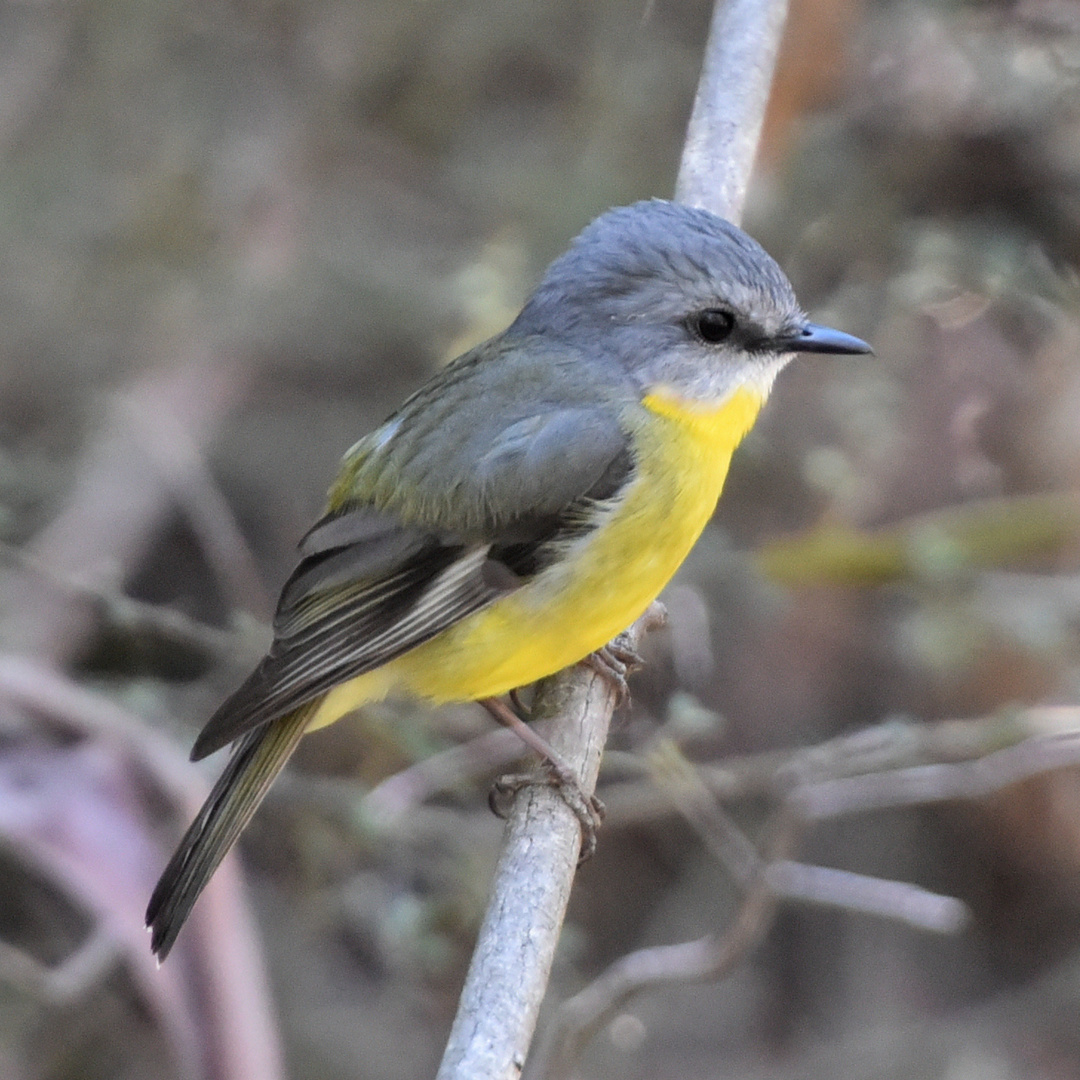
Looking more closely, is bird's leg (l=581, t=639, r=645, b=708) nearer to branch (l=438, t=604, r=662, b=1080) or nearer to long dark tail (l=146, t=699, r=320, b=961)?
branch (l=438, t=604, r=662, b=1080)

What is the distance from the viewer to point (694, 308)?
→ 304cm

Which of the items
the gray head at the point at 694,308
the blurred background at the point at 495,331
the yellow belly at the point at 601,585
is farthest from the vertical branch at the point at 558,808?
the blurred background at the point at 495,331

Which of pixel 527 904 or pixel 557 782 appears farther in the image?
pixel 557 782

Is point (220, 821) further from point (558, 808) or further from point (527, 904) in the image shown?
point (527, 904)

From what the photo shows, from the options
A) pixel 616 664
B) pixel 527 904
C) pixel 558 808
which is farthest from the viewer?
pixel 616 664

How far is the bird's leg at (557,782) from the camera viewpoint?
282 cm

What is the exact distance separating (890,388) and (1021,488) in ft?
3.04

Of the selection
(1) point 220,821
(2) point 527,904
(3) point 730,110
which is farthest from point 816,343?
(1) point 220,821

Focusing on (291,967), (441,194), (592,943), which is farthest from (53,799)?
(441,194)

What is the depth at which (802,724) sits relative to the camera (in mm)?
5422

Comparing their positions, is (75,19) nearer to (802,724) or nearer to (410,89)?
(410,89)

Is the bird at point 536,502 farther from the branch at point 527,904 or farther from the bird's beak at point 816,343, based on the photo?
the branch at point 527,904

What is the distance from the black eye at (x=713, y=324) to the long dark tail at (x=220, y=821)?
3.31 feet

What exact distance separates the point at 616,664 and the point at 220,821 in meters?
0.84
